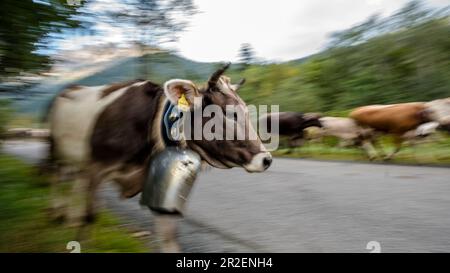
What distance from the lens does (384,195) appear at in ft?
9.63

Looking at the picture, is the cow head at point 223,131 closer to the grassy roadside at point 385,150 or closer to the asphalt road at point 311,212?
the asphalt road at point 311,212

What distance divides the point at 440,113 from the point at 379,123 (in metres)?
0.67

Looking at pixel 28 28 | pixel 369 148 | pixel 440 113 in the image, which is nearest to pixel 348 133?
pixel 369 148

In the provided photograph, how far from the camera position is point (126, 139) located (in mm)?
1828

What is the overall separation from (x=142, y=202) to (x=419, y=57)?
4816mm

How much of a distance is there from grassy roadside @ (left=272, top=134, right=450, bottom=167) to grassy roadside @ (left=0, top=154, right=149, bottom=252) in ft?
8.30

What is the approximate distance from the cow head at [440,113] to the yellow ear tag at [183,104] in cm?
334

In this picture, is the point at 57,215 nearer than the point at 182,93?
No

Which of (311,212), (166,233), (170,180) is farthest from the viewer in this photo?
(311,212)

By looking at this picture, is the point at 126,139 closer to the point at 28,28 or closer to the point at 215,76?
the point at 215,76

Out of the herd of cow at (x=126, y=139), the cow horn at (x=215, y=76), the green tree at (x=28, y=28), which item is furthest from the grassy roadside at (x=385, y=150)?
the green tree at (x=28, y=28)

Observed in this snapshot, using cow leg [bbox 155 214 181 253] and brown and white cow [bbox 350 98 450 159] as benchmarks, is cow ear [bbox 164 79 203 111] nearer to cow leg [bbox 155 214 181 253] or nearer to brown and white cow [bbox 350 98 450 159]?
cow leg [bbox 155 214 181 253]
